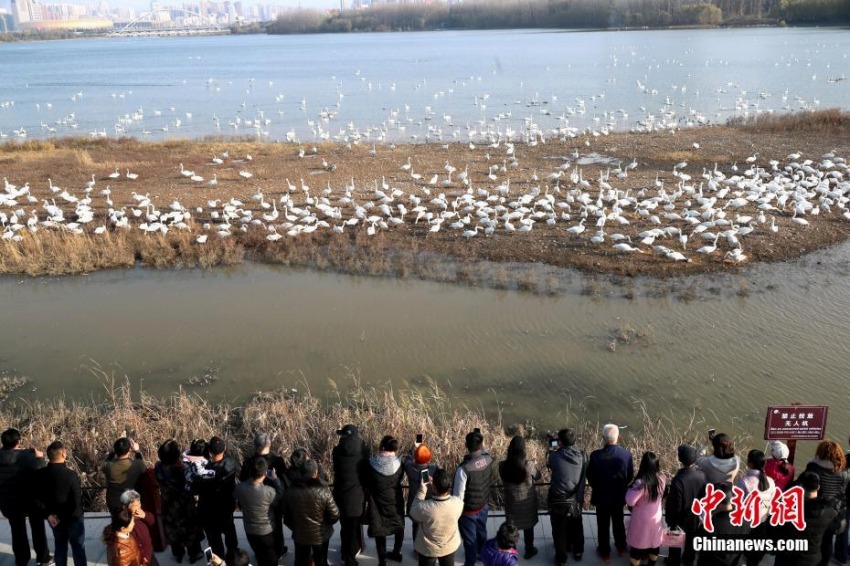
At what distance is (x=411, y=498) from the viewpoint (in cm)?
601

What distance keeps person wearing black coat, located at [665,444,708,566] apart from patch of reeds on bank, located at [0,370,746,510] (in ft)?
7.19

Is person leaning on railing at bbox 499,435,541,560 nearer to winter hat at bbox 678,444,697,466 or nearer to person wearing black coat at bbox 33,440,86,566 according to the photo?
winter hat at bbox 678,444,697,466

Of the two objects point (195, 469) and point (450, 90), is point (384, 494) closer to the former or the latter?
point (195, 469)

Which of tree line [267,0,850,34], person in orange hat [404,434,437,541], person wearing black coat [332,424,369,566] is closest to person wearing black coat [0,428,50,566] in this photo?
person wearing black coat [332,424,369,566]

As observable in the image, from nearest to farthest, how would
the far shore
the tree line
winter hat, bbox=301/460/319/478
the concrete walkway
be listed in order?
winter hat, bbox=301/460/319/478, the concrete walkway, the far shore, the tree line

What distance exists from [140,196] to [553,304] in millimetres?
14530

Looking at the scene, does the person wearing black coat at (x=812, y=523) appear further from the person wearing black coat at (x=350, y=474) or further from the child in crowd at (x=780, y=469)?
the person wearing black coat at (x=350, y=474)

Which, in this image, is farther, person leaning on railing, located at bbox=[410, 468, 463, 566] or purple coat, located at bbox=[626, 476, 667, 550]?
purple coat, located at bbox=[626, 476, 667, 550]

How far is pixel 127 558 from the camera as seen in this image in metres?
5.04

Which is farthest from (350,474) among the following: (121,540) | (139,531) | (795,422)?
(795,422)

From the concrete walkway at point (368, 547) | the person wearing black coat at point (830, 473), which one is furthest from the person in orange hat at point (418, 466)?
the person wearing black coat at point (830, 473)

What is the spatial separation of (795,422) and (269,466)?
4.70m

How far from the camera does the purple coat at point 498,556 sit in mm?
4816

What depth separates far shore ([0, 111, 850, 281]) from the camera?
1722 centimetres
